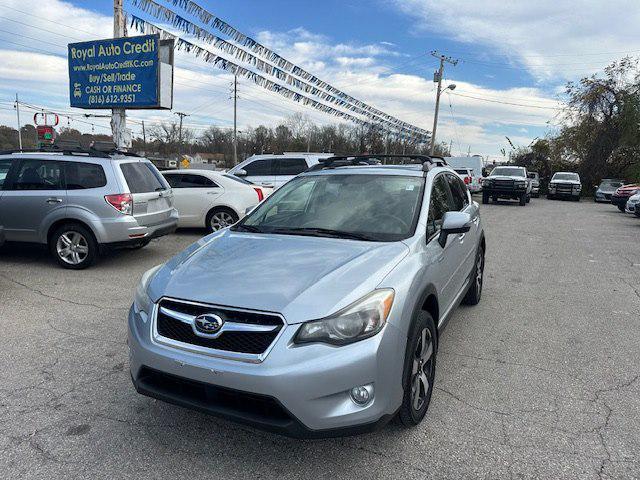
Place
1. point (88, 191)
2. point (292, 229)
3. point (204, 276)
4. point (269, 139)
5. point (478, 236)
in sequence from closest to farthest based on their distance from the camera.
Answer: point (204, 276), point (292, 229), point (478, 236), point (88, 191), point (269, 139)

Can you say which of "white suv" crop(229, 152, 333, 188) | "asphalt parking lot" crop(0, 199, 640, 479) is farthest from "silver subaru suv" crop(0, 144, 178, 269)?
"white suv" crop(229, 152, 333, 188)

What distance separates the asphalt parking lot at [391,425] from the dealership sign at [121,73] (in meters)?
9.73

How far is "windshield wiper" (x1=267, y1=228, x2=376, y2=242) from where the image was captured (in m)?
3.36

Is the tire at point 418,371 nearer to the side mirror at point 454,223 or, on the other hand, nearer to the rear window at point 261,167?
the side mirror at point 454,223

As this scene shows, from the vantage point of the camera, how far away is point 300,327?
2395 mm

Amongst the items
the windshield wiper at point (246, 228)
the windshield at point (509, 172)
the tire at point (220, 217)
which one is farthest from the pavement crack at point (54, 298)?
the windshield at point (509, 172)

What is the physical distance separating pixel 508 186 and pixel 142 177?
21139 millimetres

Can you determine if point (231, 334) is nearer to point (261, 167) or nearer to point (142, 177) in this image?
point (142, 177)

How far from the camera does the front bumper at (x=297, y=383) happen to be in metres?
2.31

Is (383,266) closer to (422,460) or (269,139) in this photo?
(422,460)

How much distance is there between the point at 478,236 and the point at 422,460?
3.35 metres

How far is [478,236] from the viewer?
5.52 metres

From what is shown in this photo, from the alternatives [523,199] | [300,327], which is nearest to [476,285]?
[300,327]

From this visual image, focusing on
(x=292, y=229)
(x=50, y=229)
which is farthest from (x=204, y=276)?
(x=50, y=229)
